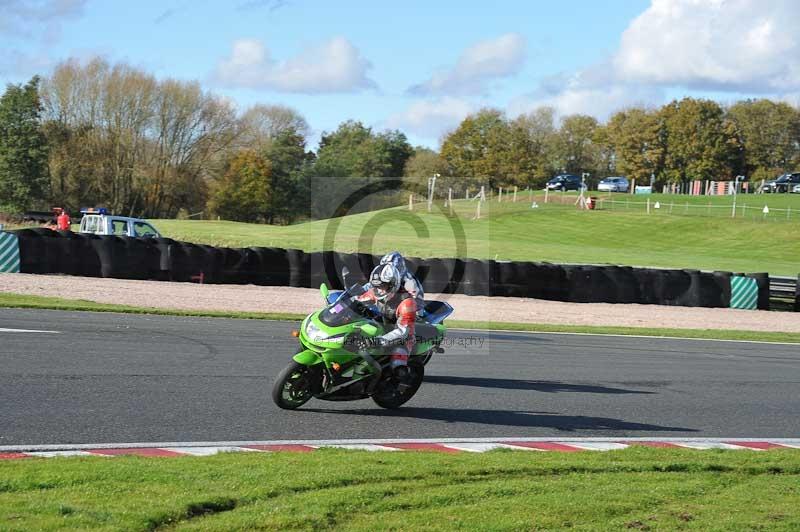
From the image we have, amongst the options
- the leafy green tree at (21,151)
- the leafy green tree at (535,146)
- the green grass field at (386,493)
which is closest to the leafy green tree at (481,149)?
the leafy green tree at (535,146)

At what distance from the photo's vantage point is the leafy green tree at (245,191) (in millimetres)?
70375

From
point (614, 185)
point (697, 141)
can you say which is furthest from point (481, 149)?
point (697, 141)

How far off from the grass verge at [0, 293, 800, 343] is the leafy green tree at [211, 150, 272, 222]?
50464 mm

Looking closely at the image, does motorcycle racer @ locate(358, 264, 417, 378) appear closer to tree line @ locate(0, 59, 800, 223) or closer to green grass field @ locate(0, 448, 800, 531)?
green grass field @ locate(0, 448, 800, 531)

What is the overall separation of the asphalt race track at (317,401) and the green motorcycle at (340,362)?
0.23m

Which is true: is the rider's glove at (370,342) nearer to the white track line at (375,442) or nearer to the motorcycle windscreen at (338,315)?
the motorcycle windscreen at (338,315)

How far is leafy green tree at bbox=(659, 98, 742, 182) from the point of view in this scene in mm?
98250

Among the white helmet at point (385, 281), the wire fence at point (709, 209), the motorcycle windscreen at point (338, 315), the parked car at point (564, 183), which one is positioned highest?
the parked car at point (564, 183)

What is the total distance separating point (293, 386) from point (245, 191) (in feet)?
204

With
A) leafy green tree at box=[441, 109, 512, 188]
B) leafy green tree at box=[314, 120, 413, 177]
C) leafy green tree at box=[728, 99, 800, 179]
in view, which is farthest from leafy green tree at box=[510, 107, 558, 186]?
leafy green tree at box=[728, 99, 800, 179]

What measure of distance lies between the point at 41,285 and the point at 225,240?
70.2 ft

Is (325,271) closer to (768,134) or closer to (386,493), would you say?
(386,493)

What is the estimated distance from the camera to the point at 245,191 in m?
70.7

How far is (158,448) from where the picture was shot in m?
7.86
